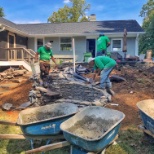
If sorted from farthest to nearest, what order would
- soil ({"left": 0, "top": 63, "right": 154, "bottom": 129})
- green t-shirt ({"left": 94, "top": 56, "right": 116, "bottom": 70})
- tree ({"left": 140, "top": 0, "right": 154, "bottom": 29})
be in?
tree ({"left": 140, "top": 0, "right": 154, "bottom": 29}) → green t-shirt ({"left": 94, "top": 56, "right": 116, "bottom": 70}) → soil ({"left": 0, "top": 63, "right": 154, "bottom": 129})

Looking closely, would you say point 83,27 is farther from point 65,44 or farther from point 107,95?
point 107,95

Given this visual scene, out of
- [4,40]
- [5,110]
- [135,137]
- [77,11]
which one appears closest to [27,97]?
[5,110]

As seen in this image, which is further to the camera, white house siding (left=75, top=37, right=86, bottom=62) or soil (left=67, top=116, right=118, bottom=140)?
white house siding (left=75, top=37, right=86, bottom=62)

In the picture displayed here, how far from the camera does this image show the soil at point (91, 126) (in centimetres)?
413

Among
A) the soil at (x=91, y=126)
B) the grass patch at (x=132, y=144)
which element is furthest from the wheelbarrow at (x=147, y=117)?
the soil at (x=91, y=126)

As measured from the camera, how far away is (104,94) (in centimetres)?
690

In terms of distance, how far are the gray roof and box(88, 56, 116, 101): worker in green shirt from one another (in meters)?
10.5

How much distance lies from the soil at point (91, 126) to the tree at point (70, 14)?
32645mm

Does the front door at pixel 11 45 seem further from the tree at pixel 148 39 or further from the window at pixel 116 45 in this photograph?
the tree at pixel 148 39

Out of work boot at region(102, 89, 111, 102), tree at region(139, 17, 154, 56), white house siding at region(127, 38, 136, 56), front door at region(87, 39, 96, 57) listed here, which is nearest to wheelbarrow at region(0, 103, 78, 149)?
work boot at region(102, 89, 111, 102)

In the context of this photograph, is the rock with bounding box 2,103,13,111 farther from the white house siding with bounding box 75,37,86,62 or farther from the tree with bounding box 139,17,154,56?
the tree with bounding box 139,17,154,56

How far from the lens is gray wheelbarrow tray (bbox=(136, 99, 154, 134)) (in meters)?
3.98

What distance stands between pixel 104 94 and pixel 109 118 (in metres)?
2.66

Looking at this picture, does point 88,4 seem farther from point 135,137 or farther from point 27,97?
point 135,137
